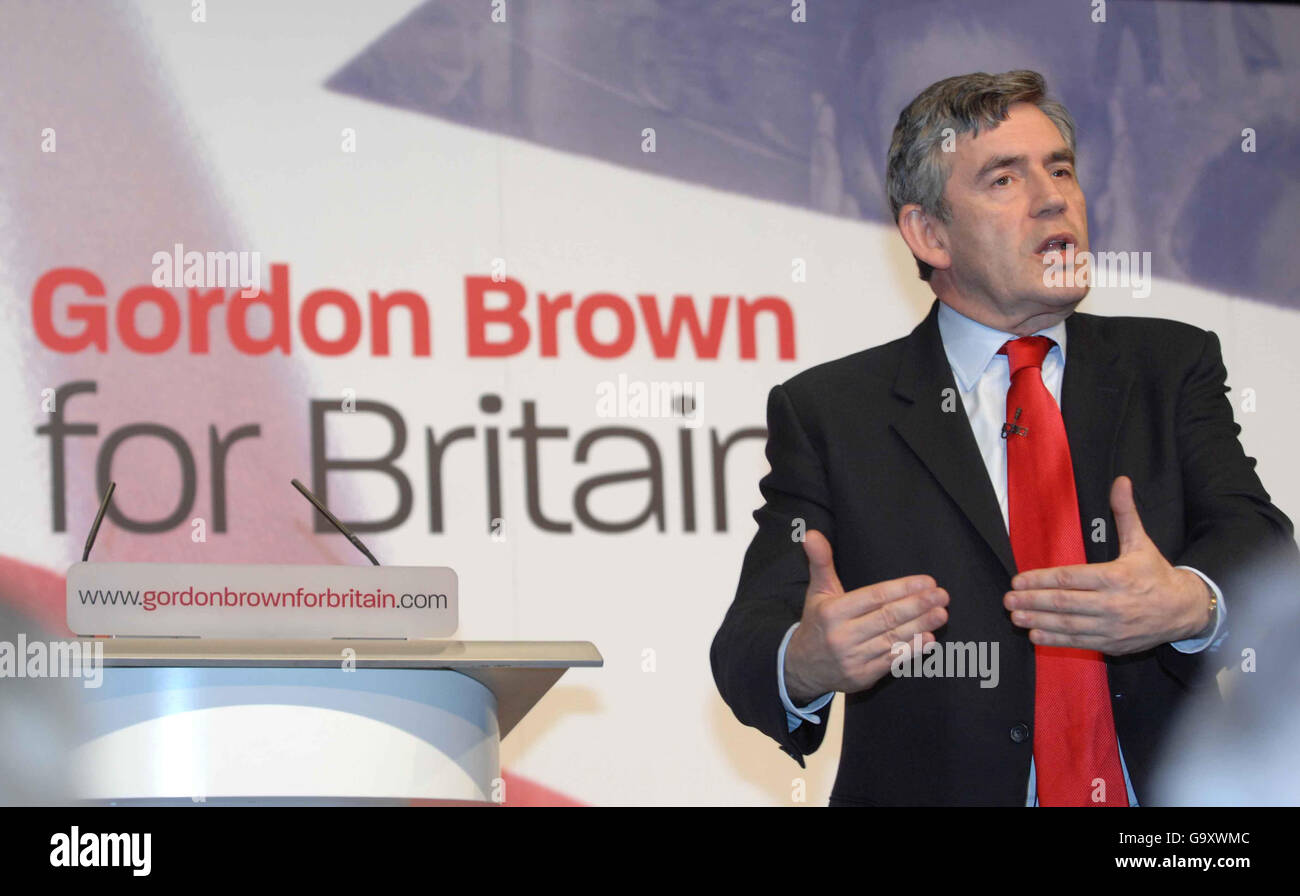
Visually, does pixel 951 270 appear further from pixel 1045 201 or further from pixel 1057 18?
pixel 1057 18

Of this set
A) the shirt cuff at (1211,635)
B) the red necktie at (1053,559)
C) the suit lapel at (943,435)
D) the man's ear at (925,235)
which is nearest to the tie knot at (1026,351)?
the red necktie at (1053,559)

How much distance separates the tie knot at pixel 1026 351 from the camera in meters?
2.55

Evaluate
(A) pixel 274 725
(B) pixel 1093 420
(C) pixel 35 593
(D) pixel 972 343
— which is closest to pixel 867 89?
(D) pixel 972 343

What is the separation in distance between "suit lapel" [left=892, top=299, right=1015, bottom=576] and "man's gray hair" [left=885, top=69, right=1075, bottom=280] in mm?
305

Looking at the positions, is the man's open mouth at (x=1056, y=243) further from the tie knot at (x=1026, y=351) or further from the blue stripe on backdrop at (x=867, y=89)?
the blue stripe on backdrop at (x=867, y=89)

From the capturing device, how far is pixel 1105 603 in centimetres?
198

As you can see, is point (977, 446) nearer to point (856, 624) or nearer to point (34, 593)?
point (856, 624)

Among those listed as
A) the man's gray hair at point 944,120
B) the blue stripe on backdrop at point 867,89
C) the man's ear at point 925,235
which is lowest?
the man's ear at point 925,235

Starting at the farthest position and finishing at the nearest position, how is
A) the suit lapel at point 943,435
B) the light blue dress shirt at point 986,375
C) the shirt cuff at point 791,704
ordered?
the light blue dress shirt at point 986,375 < the suit lapel at point 943,435 < the shirt cuff at point 791,704

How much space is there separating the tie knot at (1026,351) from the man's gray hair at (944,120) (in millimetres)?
336

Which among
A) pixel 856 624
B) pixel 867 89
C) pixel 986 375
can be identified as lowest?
pixel 856 624

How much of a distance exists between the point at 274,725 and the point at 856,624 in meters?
0.82

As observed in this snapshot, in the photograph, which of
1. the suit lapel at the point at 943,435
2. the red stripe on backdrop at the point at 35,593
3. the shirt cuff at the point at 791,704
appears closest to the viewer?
the shirt cuff at the point at 791,704

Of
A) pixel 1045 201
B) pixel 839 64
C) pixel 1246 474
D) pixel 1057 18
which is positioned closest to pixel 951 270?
pixel 1045 201
